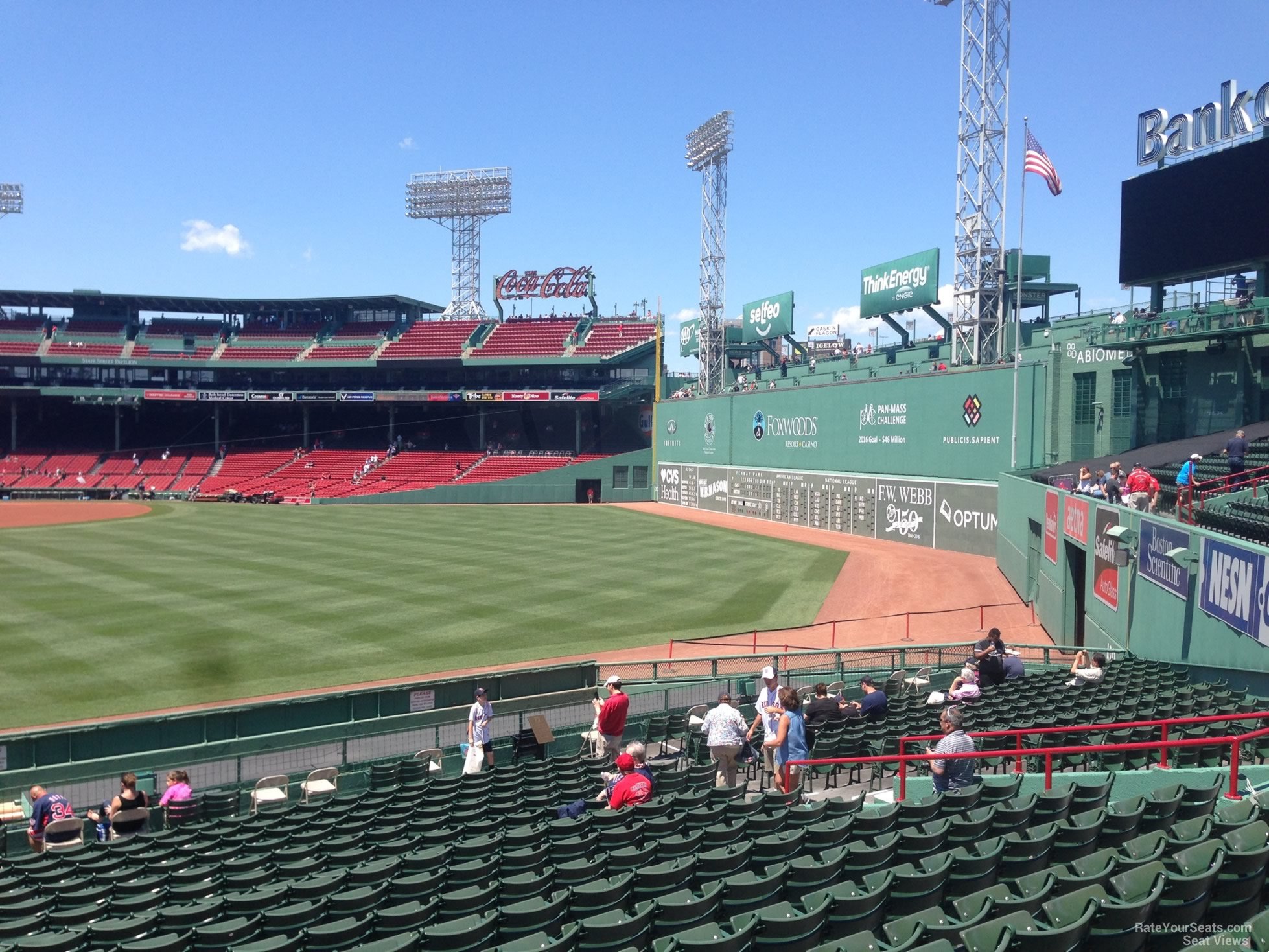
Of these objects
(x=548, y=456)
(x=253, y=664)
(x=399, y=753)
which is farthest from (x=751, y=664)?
(x=548, y=456)

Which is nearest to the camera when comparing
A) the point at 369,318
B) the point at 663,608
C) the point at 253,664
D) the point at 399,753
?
the point at 399,753

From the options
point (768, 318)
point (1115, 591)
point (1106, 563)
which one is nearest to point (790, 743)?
point (1115, 591)

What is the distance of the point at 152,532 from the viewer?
153 ft

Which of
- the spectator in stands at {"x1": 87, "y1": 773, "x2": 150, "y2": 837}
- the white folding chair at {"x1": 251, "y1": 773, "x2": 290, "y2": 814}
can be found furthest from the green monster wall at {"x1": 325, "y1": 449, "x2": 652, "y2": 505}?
the spectator in stands at {"x1": 87, "y1": 773, "x2": 150, "y2": 837}

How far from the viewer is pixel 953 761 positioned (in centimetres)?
907

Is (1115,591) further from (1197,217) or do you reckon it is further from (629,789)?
(1197,217)

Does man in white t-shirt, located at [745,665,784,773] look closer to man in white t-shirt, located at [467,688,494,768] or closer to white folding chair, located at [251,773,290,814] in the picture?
man in white t-shirt, located at [467,688,494,768]

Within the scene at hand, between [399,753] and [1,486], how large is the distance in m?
72.5

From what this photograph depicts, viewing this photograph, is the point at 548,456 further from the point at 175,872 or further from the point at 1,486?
the point at 175,872

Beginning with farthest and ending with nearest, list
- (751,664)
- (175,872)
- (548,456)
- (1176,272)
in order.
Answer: (548,456)
(1176,272)
(751,664)
(175,872)

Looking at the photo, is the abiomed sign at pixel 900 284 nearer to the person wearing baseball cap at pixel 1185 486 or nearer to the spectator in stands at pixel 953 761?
the person wearing baseball cap at pixel 1185 486

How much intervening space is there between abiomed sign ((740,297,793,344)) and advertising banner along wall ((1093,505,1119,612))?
42.0 metres

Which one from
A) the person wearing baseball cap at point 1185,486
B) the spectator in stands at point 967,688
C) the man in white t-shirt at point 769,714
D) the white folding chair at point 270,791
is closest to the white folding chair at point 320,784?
the white folding chair at point 270,791

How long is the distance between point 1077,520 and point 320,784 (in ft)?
56.1
